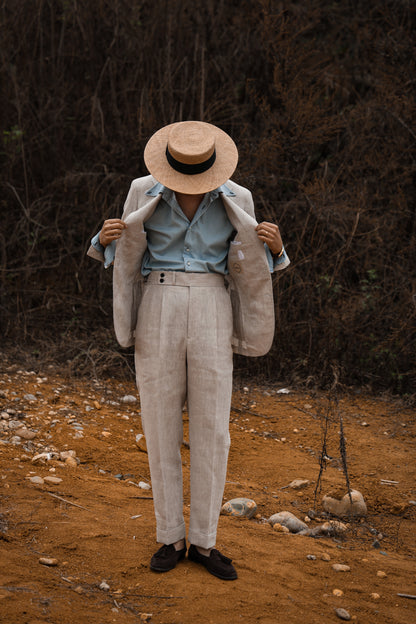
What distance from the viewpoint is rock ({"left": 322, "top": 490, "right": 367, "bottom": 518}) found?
4.07 meters

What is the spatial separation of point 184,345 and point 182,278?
0.94 ft

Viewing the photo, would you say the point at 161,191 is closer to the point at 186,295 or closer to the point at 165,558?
the point at 186,295

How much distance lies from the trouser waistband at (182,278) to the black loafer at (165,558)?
1169 millimetres

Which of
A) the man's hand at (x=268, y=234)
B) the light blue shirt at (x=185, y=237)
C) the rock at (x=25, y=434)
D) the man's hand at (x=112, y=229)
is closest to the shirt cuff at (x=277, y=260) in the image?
the light blue shirt at (x=185, y=237)

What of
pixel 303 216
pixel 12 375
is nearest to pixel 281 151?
pixel 303 216

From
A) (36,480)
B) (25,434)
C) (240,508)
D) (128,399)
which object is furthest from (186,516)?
(128,399)

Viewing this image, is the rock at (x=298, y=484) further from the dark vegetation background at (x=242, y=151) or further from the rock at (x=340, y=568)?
the dark vegetation background at (x=242, y=151)

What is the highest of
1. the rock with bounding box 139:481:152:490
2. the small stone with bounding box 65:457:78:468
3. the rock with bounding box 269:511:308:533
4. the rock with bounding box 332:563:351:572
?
the small stone with bounding box 65:457:78:468

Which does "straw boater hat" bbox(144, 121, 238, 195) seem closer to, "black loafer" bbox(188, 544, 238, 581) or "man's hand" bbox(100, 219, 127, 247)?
"man's hand" bbox(100, 219, 127, 247)

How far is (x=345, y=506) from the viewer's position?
4078mm

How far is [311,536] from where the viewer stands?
3.77 metres

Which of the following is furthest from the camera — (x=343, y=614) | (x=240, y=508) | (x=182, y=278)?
(x=240, y=508)

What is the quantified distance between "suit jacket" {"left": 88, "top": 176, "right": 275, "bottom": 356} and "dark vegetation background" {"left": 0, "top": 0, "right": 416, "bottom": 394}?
129 inches

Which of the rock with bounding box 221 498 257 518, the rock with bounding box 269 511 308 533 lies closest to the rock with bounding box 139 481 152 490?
the rock with bounding box 221 498 257 518
